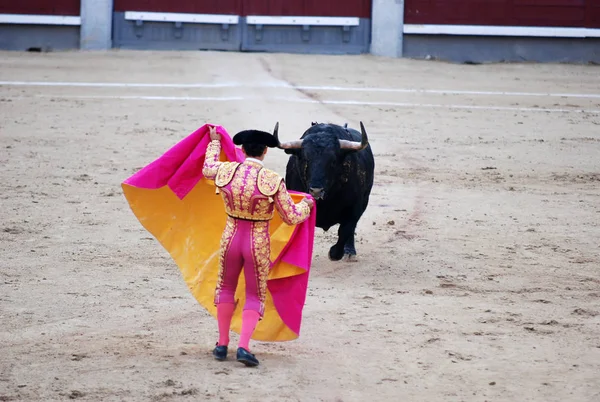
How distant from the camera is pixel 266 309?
15.6 ft

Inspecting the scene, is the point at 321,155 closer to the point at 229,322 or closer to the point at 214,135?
the point at 214,135

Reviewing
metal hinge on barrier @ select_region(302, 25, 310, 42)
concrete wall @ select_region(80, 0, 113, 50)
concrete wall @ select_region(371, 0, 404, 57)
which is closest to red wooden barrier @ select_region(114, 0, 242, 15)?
concrete wall @ select_region(80, 0, 113, 50)

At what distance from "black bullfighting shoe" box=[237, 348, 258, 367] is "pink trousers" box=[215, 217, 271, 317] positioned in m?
0.19

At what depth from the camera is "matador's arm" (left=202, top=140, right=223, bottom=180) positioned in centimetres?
450

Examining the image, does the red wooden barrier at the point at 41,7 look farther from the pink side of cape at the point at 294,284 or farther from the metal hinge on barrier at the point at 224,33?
the pink side of cape at the point at 294,284

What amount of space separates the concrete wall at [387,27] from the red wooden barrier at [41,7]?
503 centimetres

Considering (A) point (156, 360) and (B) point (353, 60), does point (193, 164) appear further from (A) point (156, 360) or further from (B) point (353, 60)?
(B) point (353, 60)

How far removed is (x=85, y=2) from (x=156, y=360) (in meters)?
14.4

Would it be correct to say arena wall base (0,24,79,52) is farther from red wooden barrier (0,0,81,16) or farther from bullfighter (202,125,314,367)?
bullfighter (202,125,314,367)

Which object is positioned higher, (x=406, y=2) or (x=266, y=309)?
(x=406, y=2)

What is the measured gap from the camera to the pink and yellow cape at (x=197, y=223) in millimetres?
4762

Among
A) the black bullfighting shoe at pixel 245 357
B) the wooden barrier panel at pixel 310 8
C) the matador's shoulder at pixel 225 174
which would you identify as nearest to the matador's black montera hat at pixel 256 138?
the matador's shoulder at pixel 225 174

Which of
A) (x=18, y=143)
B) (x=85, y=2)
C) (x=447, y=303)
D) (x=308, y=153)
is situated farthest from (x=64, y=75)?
(x=447, y=303)

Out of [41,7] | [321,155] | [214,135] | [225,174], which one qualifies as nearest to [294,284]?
[225,174]
